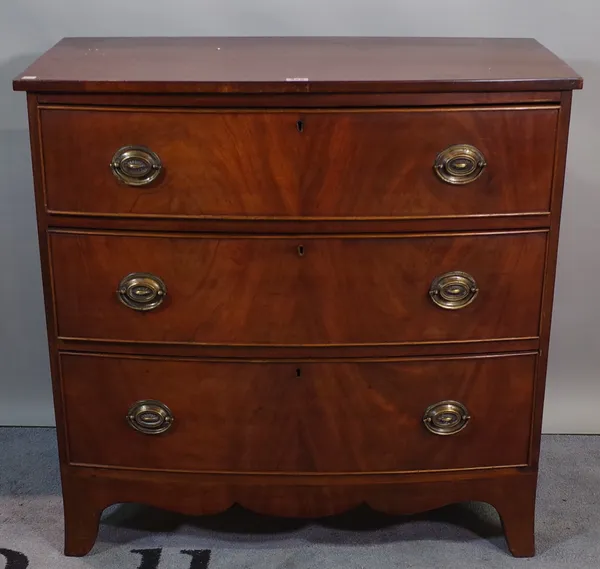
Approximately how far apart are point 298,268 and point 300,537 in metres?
0.60

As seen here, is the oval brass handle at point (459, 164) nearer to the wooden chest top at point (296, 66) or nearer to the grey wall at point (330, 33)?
the wooden chest top at point (296, 66)

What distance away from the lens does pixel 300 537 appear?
192cm

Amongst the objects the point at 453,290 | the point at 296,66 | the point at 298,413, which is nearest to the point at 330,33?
the point at 296,66

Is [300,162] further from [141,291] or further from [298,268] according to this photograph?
[141,291]

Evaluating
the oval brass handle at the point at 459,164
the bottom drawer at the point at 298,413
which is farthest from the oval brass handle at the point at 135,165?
the oval brass handle at the point at 459,164

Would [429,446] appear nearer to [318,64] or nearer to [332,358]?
[332,358]

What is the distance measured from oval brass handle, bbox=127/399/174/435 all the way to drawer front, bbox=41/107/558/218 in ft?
1.18

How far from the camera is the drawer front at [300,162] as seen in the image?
1550 millimetres

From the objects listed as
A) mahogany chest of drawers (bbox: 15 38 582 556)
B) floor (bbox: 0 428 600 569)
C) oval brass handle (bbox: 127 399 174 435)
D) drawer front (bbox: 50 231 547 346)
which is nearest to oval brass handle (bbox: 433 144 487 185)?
mahogany chest of drawers (bbox: 15 38 582 556)

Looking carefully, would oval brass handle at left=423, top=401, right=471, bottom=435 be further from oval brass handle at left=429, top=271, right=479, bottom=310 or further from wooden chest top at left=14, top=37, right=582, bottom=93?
wooden chest top at left=14, top=37, right=582, bottom=93

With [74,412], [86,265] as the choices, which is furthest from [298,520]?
[86,265]

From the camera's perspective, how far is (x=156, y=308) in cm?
167

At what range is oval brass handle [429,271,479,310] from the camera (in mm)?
1652

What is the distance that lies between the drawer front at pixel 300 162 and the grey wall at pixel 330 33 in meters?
0.55
